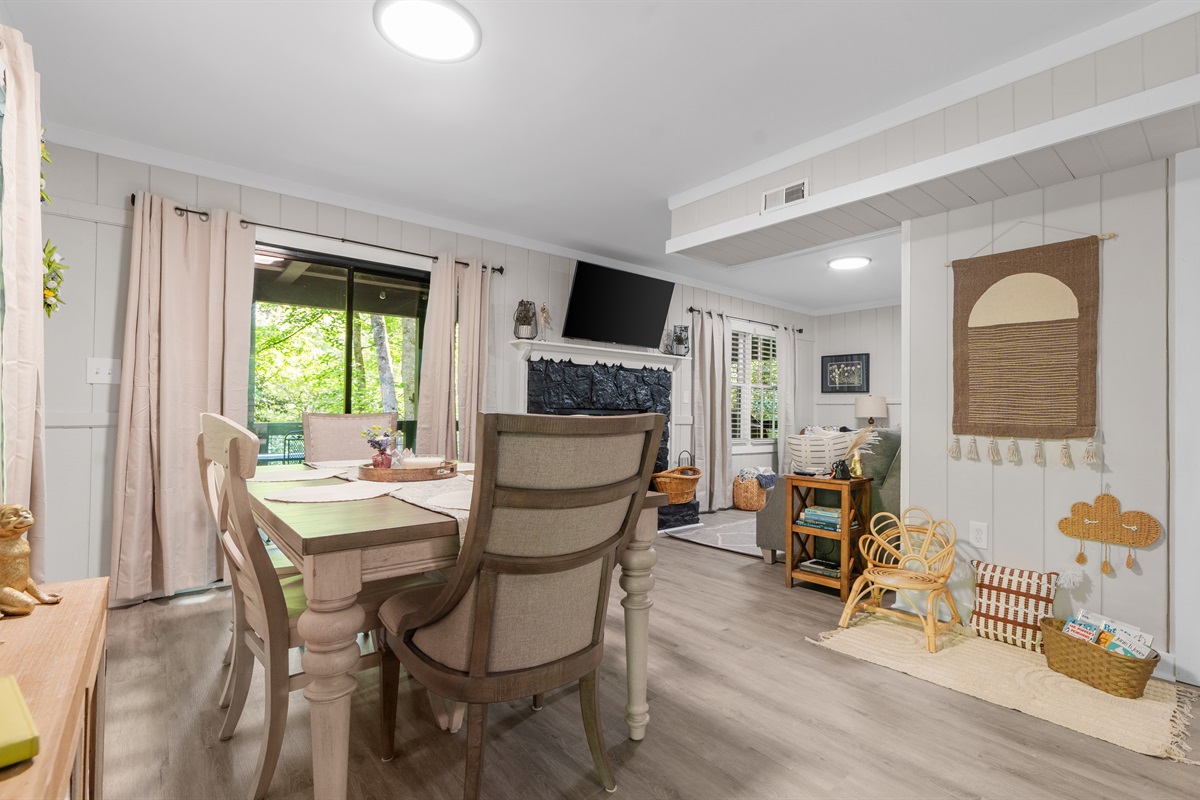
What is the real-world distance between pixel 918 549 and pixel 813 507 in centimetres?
68

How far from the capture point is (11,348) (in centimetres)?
133

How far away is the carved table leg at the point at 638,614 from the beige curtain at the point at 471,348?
8.34 ft

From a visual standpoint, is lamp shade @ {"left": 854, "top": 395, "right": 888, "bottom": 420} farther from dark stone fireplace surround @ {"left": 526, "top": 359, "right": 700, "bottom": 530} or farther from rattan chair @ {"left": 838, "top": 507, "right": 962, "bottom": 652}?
rattan chair @ {"left": 838, "top": 507, "right": 962, "bottom": 652}

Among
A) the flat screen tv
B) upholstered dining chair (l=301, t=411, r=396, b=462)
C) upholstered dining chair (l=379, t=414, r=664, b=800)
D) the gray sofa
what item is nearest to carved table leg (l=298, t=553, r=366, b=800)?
upholstered dining chair (l=379, t=414, r=664, b=800)

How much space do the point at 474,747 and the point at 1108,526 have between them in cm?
271

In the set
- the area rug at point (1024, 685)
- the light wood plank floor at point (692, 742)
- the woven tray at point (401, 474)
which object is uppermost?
the woven tray at point (401, 474)

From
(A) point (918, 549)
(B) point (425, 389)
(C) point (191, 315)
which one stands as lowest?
(A) point (918, 549)

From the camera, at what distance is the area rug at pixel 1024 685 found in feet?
6.23

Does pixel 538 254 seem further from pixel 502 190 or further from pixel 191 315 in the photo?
pixel 191 315

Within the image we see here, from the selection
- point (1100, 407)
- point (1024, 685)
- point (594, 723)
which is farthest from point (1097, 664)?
point (594, 723)

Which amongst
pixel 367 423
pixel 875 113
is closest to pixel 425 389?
pixel 367 423

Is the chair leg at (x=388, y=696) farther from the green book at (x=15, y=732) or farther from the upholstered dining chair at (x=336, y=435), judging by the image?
the upholstered dining chair at (x=336, y=435)

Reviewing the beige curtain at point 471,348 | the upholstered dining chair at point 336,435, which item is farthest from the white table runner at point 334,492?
the beige curtain at point 471,348

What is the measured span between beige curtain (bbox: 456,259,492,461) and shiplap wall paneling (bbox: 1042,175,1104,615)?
3.36 meters
